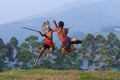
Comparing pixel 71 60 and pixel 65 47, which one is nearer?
pixel 65 47

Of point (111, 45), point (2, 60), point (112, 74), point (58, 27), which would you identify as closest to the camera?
point (58, 27)

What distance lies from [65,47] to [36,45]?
167ft

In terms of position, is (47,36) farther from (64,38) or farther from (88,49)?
(88,49)

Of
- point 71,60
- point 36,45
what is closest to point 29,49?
point 36,45

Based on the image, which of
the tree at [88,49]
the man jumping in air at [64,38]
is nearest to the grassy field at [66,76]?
the man jumping in air at [64,38]

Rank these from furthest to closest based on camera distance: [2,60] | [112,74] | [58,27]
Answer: [2,60] → [112,74] → [58,27]

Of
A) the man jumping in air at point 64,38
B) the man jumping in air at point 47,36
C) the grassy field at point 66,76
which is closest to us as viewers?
the man jumping in air at point 47,36

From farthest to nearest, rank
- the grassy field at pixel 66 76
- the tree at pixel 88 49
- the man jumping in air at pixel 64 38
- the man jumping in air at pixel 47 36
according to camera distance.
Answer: the tree at pixel 88 49 → the grassy field at pixel 66 76 → the man jumping in air at pixel 64 38 → the man jumping in air at pixel 47 36

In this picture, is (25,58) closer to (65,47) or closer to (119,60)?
(119,60)

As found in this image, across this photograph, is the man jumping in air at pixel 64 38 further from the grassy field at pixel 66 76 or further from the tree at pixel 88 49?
the tree at pixel 88 49

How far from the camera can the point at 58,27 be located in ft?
51.5

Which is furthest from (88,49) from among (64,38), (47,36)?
(47,36)

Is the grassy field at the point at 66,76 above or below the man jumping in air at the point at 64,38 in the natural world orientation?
below

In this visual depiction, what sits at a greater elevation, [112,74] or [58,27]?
[58,27]
